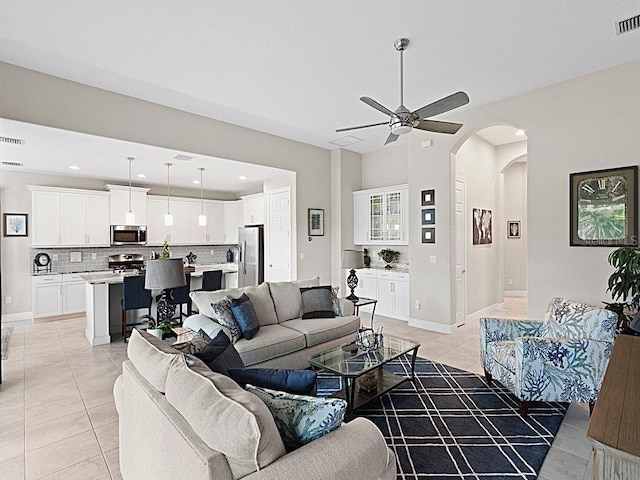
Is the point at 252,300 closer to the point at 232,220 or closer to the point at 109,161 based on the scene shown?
the point at 109,161

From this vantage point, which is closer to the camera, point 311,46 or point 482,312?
point 311,46

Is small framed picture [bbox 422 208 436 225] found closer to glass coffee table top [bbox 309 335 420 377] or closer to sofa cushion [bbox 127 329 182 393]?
glass coffee table top [bbox 309 335 420 377]

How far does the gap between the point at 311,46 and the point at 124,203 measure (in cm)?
592

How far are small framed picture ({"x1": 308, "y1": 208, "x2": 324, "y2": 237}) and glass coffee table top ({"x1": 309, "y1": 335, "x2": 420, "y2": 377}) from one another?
3.42m

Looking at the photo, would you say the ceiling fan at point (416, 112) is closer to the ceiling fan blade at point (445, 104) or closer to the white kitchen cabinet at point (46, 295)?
the ceiling fan blade at point (445, 104)

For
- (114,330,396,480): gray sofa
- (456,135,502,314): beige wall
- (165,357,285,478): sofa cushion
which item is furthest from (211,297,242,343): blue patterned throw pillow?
(456,135,502,314): beige wall

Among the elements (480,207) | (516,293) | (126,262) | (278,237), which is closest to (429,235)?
(480,207)

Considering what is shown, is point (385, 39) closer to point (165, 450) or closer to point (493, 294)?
point (165, 450)

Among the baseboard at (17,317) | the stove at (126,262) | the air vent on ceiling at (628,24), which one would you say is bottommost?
the baseboard at (17,317)

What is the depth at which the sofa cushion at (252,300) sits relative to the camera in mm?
3628

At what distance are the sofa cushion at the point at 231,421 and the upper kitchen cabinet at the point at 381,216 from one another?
517 centimetres

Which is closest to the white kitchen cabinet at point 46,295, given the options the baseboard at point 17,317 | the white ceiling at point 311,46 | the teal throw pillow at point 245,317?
the baseboard at point 17,317

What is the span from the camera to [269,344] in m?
3.35

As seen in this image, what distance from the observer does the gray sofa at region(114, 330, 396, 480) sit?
112 centimetres
